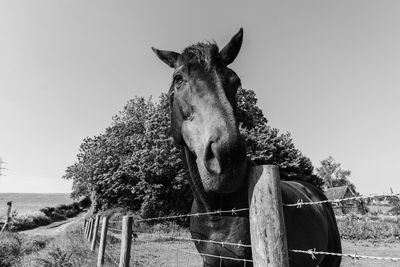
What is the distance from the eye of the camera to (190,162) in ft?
8.57

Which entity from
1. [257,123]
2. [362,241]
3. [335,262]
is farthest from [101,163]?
[335,262]

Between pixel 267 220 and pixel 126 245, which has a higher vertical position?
pixel 267 220

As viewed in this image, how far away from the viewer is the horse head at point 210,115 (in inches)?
67.2

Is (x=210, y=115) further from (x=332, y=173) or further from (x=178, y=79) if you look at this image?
(x=332, y=173)

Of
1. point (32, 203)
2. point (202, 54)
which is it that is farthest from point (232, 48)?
point (32, 203)

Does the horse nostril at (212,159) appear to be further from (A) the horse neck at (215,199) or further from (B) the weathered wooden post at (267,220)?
(A) the horse neck at (215,199)

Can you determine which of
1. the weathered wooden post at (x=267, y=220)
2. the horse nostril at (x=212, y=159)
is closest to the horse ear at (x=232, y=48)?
the horse nostril at (x=212, y=159)

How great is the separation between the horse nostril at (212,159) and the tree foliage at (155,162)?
18127mm

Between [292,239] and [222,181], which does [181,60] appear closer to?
[222,181]

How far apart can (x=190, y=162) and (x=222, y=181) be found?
91cm

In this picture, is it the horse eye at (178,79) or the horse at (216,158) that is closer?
the horse at (216,158)

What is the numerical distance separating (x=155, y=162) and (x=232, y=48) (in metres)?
20.5

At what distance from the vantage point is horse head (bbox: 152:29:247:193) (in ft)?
5.60

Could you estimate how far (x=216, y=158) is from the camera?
5.75 feet
